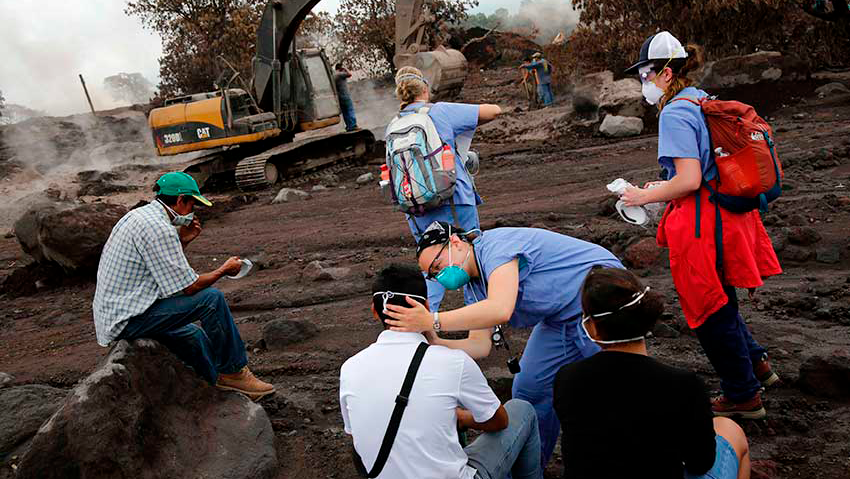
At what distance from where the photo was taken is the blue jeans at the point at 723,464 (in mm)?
2584

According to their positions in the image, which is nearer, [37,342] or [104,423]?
[104,423]

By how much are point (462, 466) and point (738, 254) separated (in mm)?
1772

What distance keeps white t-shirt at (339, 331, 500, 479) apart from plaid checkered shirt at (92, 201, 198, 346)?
1925 millimetres

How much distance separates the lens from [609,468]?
2371 mm

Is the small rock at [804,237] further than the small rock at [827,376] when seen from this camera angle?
Yes

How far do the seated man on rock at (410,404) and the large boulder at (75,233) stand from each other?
23.5 ft

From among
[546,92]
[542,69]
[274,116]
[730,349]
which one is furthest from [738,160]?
[546,92]

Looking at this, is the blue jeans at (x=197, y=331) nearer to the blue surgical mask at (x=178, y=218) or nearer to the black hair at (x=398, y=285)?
the blue surgical mask at (x=178, y=218)

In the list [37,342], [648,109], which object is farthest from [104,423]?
[648,109]

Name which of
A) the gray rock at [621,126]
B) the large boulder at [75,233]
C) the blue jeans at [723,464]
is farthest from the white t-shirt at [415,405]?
the gray rock at [621,126]

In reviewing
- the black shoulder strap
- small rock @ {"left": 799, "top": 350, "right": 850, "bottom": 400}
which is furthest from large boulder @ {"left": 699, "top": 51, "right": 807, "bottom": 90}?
the black shoulder strap

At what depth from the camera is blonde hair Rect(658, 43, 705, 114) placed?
3598 mm

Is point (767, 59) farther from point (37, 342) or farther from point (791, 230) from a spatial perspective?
point (37, 342)

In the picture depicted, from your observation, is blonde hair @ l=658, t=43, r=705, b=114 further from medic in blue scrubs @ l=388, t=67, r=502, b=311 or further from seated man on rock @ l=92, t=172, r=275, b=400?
seated man on rock @ l=92, t=172, r=275, b=400
